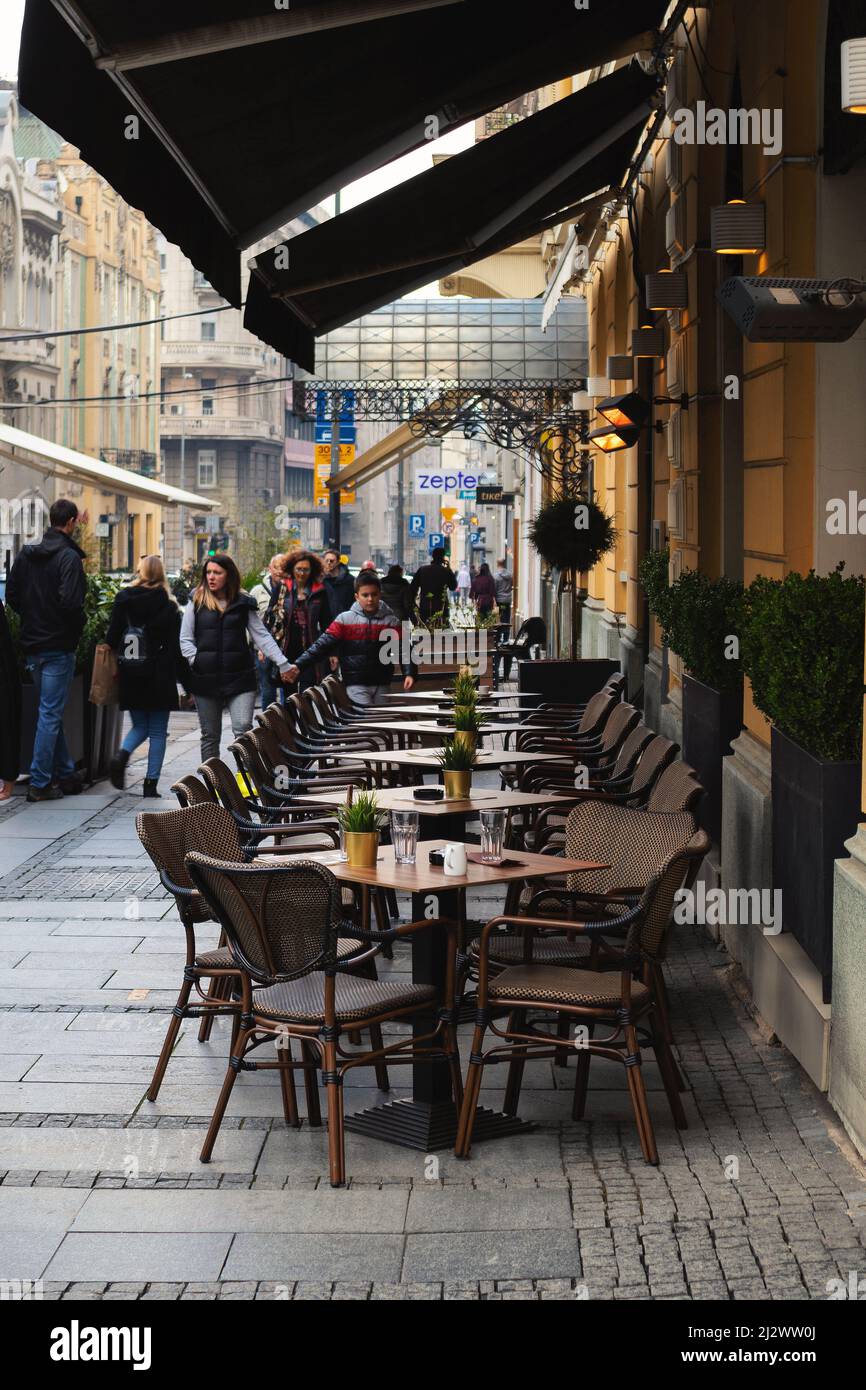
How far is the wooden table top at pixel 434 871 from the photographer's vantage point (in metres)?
5.87

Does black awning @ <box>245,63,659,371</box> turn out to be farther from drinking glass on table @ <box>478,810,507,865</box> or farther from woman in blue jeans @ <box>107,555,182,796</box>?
drinking glass on table @ <box>478,810,507,865</box>

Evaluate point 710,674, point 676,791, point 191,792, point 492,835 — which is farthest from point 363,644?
point 492,835

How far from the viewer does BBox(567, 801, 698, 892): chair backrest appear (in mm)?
6742

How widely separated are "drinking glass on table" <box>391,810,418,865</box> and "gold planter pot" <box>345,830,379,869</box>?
87mm

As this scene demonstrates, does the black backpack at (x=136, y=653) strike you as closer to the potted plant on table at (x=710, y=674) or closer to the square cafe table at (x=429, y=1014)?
the potted plant on table at (x=710, y=674)

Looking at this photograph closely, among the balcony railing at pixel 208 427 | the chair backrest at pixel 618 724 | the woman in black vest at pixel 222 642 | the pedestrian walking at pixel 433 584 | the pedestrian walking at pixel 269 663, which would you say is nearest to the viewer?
the chair backrest at pixel 618 724

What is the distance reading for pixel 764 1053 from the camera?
685cm

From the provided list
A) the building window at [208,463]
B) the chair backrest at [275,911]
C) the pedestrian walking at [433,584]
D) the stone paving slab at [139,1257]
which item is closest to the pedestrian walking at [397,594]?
the pedestrian walking at [433,584]

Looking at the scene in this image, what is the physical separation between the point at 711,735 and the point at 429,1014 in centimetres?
373

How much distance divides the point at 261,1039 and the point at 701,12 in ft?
25.8

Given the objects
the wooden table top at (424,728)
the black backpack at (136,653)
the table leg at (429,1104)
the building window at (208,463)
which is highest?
the building window at (208,463)

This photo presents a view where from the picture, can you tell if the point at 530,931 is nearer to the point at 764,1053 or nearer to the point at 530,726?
the point at 764,1053

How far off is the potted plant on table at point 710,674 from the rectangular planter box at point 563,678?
6124 mm

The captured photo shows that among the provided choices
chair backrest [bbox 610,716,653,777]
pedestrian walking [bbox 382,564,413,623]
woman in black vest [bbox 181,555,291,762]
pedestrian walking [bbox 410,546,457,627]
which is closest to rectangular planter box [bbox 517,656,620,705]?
woman in black vest [bbox 181,555,291,762]
